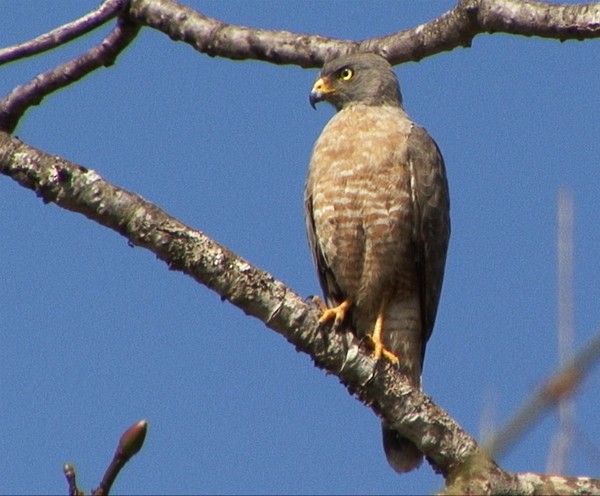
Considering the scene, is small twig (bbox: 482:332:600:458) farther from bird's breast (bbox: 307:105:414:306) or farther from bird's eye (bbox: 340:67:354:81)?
bird's eye (bbox: 340:67:354:81)

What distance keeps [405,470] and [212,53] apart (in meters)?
2.46

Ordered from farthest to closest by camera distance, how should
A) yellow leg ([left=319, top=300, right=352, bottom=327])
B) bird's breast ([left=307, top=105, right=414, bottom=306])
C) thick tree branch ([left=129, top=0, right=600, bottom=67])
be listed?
1. bird's breast ([left=307, top=105, right=414, bottom=306])
2. thick tree branch ([left=129, top=0, right=600, bottom=67])
3. yellow leg ([left=319, top=300, right=352, bottom=327])

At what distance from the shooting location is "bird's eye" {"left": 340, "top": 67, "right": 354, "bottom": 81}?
6742 millimetres

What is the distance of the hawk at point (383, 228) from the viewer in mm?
5922

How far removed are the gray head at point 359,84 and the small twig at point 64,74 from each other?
Result: 151 cm

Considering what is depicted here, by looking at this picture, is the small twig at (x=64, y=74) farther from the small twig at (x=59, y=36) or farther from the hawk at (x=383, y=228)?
the hawk at (x=383, y=228)

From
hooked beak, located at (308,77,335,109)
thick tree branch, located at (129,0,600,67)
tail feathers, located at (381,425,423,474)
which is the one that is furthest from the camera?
hooked beak, located at (308,77,335,109)

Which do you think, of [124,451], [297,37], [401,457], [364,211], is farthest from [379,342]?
[124,451]

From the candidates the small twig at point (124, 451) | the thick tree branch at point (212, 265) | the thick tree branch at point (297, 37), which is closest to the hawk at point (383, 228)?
the thick tree branch at point (297, 37)

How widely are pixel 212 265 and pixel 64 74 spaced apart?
1.76 meters

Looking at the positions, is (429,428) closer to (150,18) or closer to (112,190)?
(112,190)

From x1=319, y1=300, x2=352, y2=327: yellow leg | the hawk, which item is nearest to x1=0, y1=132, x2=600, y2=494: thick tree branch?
x1=319, y1=300, x2=352, y2=327: yellow leg

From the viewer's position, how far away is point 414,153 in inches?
240

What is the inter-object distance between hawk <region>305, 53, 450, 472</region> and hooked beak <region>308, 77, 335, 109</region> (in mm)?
521
